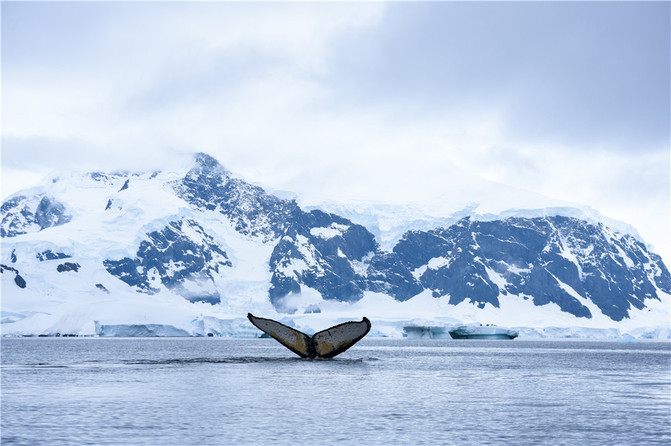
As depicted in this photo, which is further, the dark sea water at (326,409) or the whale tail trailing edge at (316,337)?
the whale tail trailing edge at (316,337)

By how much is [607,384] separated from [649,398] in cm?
1268

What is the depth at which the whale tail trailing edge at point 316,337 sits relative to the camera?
87.6 m

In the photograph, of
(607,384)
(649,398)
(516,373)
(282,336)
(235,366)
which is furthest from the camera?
(282,336)

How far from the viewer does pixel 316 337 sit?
3723 inches

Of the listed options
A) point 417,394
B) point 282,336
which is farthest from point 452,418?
point 282,336

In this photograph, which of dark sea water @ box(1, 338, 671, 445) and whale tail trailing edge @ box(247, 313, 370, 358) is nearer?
dark sea water @ box(1, 338, 671, 445)

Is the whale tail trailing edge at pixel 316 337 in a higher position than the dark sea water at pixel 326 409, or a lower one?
higher

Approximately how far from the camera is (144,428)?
34562 mm

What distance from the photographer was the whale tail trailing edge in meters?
87.6

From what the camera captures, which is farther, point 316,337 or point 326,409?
point 316,337

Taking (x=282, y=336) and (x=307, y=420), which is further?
(x=282, y=336)

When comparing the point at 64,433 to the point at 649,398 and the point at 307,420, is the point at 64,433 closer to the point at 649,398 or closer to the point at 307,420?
the point at 307,420

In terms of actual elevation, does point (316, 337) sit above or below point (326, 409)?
above

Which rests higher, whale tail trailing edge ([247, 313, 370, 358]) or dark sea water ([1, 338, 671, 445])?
whale tail trailing edge ([247, 313, 370, 358])
